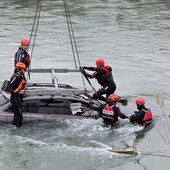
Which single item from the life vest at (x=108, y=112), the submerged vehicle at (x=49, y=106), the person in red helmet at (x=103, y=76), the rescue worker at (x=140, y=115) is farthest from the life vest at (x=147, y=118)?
the person in red helmet at (x=103, y=76)

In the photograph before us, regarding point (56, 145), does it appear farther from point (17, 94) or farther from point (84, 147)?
point (17, 94)

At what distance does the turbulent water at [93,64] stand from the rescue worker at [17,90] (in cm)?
44

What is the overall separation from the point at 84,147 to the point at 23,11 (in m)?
26.6

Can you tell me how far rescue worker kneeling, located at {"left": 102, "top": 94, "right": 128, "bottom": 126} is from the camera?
13.8 meters

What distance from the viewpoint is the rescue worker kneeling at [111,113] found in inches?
543

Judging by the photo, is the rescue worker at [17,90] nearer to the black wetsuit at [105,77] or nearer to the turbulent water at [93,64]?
the turbulent water at [93,64]

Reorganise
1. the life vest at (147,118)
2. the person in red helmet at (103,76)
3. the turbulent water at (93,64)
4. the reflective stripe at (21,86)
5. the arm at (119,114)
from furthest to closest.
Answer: the person in red helmet at (103,76) < the life vest at (147,118) < the arm at (119,114) < the reflective stripe at (21,86) < the turbulent water at (93,64)

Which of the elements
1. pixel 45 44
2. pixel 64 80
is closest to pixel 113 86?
pixel 64 80

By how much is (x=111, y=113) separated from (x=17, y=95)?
9.45ft

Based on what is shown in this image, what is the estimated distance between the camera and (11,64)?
23953 millimetres

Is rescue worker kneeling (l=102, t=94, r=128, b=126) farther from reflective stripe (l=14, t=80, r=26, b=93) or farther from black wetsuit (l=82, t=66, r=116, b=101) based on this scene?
reflective stripe (l=14, t=80, r=26, b=93)

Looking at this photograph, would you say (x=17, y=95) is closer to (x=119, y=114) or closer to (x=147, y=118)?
(x=119, y=114)

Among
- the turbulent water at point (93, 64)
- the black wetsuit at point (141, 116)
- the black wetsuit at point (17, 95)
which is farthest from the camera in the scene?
the black wetsuit at point (141, 116)

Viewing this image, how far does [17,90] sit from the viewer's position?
13.6m
